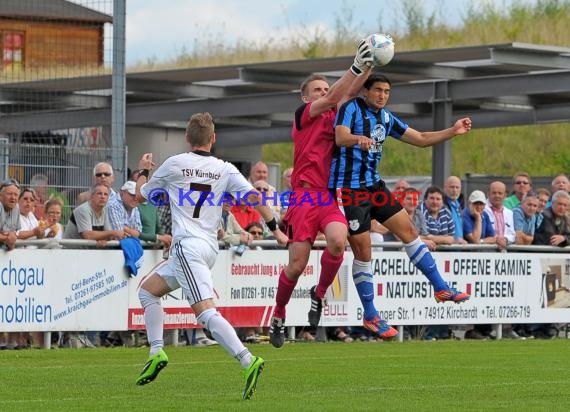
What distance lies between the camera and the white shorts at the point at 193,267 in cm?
1143

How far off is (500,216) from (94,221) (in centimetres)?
661

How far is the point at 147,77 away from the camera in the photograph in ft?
96.0

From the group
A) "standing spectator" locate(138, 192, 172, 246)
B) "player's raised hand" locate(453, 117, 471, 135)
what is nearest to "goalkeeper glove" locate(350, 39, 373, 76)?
"player's raised hand" locate(453, 117, 471, 135)

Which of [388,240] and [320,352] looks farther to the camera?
[388,240]

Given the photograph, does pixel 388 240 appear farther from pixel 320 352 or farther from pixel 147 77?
pixel 147 77

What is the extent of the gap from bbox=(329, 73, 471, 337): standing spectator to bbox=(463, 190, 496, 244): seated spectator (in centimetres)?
718

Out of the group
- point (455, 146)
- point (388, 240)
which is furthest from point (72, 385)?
point (455, 146)

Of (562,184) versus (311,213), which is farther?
(562,184)

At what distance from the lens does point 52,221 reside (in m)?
17.8

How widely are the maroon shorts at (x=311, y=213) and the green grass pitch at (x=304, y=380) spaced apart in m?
1.33

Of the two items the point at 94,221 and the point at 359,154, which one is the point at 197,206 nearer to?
the point at 359,154

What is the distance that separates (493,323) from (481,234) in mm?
1320

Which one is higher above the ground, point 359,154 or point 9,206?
point 359,154

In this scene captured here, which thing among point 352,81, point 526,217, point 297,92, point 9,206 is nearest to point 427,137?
point 352,81
